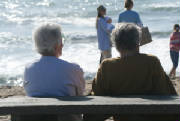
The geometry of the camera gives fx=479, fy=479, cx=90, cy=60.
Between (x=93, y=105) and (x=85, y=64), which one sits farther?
(x=85, y=64)

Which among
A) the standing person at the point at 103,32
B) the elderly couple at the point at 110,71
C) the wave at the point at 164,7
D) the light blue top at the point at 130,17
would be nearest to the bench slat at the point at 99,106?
the elderly couple at the point at 110,71

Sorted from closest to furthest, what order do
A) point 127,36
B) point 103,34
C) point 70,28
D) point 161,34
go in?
1. point 127,36
2. point 103,34
3. point 161,34
4. point 70,28

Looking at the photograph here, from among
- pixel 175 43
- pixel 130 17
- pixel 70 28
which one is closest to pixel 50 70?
pixel 130 17

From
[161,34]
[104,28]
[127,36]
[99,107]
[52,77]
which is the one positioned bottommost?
[161,34]

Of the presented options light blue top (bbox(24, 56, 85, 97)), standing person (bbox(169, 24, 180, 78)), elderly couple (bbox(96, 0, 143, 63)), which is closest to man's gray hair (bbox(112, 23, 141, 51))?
light blue top (bbox(24, 56, 85, 97))

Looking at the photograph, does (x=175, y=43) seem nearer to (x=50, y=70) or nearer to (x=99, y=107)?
(x=50, y=70)

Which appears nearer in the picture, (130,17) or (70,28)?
(130,17)

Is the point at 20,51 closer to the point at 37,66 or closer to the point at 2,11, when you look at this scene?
the point at 37,66

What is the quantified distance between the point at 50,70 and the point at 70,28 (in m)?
17.4

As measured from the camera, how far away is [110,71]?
3473 mm

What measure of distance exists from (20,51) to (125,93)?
11.5m

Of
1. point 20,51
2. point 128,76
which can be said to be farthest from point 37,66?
point 20,51

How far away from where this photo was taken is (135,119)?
3.23 meters

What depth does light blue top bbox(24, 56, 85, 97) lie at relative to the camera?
3.44 metres
